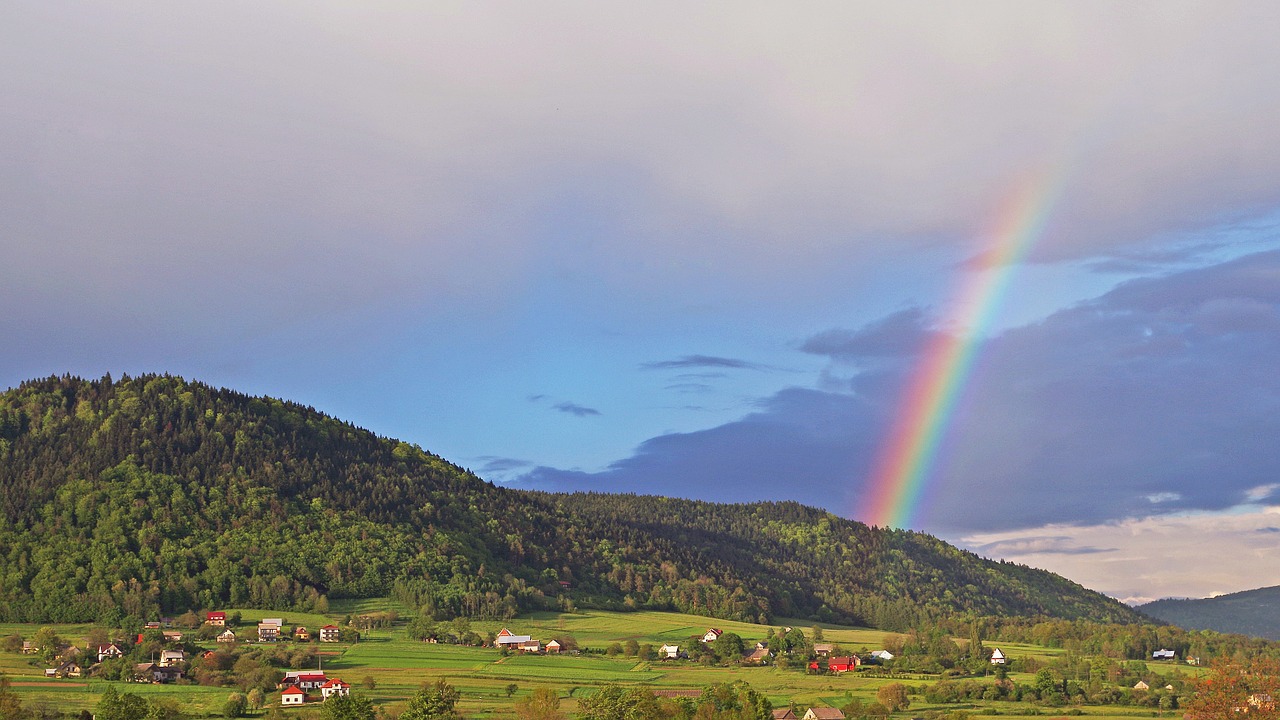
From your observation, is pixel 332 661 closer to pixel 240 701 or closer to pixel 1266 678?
pixel 240 701

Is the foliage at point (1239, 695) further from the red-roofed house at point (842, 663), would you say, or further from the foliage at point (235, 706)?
the foliage at point (235, 706)

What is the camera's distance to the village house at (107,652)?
162788 millimetres

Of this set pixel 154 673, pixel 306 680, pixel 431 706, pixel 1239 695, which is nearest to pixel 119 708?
pixel 431 706

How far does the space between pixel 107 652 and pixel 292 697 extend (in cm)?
3938

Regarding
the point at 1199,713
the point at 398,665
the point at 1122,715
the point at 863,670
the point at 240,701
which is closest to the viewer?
the point at 1199,713

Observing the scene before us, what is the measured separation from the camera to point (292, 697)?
462 feet

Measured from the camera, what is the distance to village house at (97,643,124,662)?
162788 mm

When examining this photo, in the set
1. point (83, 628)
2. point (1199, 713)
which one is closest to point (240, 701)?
point (83, 628)

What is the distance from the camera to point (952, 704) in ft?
488

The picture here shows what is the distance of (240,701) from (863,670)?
97534 millimetres

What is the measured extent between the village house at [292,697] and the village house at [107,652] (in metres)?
34.1

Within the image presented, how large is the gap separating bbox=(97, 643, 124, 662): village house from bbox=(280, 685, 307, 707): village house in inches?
1344

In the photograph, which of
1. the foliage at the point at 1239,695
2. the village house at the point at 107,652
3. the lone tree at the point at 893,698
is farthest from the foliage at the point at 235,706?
the foliage at the point at 1239,695

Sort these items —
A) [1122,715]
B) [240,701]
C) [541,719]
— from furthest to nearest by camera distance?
[1122,715] → [240,701] → [541,719]
